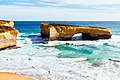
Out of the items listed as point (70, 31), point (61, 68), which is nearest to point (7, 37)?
point (61, 68)

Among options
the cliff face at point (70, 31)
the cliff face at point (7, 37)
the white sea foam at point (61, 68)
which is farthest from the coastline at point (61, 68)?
the cliff face at point (70, 31)

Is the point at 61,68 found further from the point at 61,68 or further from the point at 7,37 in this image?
the point at 7,37

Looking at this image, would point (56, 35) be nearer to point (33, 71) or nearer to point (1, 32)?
point (1, 32)

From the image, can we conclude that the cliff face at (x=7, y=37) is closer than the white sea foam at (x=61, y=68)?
No

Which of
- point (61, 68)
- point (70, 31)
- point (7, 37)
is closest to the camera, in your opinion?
point (61, 68)

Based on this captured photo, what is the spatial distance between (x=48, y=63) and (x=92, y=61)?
336 cm

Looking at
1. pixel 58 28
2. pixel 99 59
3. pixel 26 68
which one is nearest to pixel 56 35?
pixel 58 28

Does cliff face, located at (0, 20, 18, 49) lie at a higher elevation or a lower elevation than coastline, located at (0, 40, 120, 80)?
higher

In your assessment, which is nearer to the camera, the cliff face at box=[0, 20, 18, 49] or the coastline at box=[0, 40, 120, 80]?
the coastline at box=[0, 40, 120, 80]

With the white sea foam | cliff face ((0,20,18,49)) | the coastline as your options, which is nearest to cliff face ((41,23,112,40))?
cliff face ((0,20,18,49))

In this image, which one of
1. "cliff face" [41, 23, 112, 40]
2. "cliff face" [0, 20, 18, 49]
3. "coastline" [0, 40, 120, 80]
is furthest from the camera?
"cliff face" [41, 23, 112, 40]

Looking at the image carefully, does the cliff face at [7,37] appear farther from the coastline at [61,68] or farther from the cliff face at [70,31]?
the cliff face at [70,31]

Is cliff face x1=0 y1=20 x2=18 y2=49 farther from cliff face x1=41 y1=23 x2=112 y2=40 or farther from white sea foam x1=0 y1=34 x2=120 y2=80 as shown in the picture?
cliff face x1=41 y1=23 x2=112 y2=40

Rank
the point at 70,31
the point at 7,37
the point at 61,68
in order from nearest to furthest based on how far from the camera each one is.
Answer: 1. the point at 61,68
2. the point at 7,37
3. the point at 70,31
